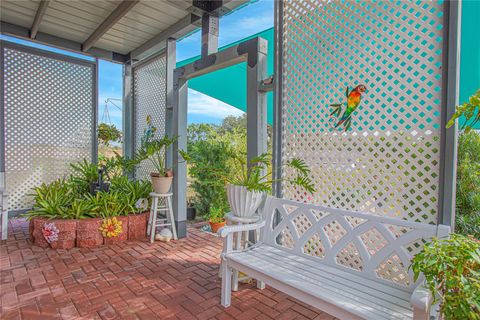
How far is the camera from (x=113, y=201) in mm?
4023

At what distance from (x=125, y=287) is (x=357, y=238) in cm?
205

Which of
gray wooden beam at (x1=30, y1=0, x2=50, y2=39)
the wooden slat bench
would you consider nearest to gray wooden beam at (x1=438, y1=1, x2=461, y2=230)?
the wooden slat bench

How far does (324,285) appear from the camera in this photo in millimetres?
1816

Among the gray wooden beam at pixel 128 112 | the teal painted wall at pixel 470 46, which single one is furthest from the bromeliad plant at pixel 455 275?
the gray wooden beam at pixel 128 112

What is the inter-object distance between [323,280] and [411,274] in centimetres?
54

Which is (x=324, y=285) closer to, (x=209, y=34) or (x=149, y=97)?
(x=209, y=34)

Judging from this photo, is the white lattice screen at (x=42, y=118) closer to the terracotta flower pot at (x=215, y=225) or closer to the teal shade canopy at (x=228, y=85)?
the teal shade canopy at (x=228, y=85)

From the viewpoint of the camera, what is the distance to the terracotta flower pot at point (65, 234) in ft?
11.8

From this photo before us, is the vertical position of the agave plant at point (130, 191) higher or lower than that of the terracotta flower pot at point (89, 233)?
higher

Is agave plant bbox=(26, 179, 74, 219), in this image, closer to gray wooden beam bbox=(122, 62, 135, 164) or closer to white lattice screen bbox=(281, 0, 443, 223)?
gray wooden beam bbox=(122, 62, 135, 164)

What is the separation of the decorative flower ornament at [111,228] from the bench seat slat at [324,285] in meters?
2.20

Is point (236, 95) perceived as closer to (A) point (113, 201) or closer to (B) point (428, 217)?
(A) point (113, 201)

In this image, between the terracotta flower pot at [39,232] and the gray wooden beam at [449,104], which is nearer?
the gray wooden beam at [449,104]

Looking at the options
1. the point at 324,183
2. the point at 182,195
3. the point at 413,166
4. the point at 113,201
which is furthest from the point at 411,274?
the point at 113,201
